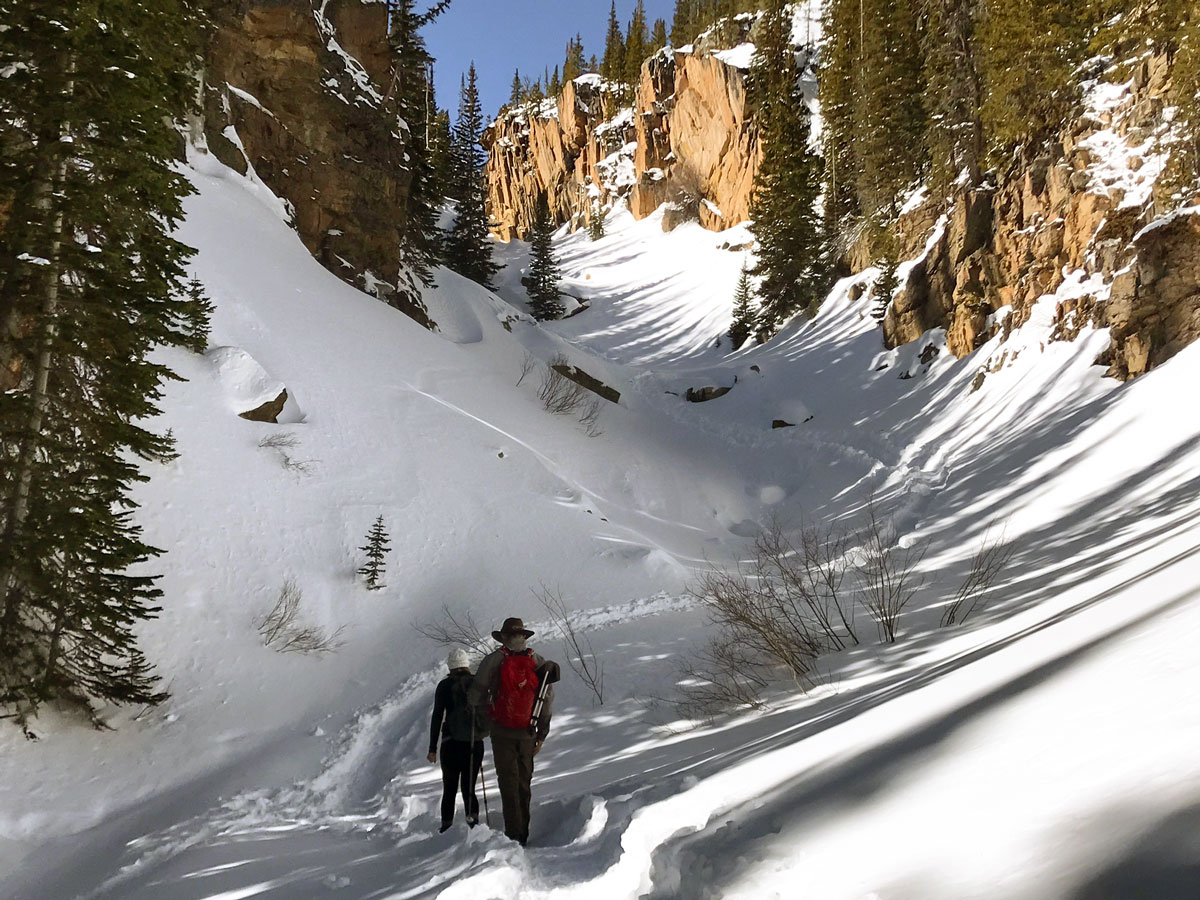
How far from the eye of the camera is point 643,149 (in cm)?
7050

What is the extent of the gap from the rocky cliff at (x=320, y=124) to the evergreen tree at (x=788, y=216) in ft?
70.7

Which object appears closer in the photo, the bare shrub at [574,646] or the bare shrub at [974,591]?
the bare shrub at [974,591]

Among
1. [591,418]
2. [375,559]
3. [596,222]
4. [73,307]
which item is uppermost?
[596,222]

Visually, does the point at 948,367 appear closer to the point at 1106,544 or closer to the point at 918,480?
the point at 918,480

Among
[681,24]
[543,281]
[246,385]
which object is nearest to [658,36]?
[681,24]

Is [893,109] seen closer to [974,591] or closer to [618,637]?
[974,591]

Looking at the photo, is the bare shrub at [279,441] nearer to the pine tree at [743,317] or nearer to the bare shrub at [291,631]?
the bare shrub at [291,631]

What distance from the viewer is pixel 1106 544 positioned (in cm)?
900

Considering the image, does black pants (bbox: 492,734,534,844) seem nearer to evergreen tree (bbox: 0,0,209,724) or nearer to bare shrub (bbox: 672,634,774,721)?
bare shrub (bbox: 672,634,774,721)

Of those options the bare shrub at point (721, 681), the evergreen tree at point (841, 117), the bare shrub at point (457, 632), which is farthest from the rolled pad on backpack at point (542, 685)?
the evergreen tree at point (841, 117)

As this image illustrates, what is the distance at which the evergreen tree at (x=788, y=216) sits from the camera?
39031mm

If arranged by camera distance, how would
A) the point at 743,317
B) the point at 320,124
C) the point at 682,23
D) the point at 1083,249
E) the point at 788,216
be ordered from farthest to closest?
the point at 682,23 → the point at 743,317 → the point at 788,216 → the point at 320,124 → the point at 1083,249

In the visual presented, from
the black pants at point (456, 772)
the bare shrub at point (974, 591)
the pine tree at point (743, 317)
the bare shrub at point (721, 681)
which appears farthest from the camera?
the pine tree at point (743, 317)

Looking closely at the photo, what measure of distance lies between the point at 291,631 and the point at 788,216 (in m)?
37.4
